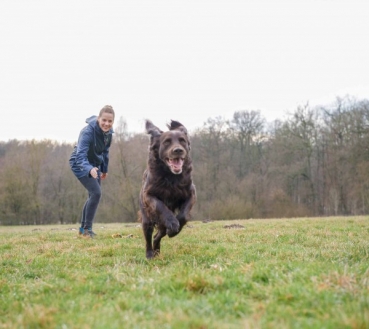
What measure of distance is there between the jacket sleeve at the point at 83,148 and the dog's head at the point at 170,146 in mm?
2487

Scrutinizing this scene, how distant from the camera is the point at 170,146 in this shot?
19.1 feet

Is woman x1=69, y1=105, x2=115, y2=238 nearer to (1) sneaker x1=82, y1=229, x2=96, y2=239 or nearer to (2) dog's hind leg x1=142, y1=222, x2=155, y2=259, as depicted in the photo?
(1) sneaker x1=82, y1=229, x2=96, y2=239

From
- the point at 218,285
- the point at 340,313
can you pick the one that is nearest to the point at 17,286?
the point at 218,285

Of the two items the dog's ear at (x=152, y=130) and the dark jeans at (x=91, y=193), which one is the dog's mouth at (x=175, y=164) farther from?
the dark jeans at (x=91, y=193)

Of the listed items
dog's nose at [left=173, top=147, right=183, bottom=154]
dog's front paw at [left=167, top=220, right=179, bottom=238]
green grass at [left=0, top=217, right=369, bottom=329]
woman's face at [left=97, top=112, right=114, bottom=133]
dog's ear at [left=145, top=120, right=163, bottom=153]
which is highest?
woman's face at [left=97, top=112, right=114, bottom=133]

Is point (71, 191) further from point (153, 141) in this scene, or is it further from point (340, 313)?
point (340, 313)

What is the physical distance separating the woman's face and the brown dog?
9.00 feet

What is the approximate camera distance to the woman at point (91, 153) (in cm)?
852

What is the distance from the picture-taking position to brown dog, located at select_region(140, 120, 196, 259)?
5.68m

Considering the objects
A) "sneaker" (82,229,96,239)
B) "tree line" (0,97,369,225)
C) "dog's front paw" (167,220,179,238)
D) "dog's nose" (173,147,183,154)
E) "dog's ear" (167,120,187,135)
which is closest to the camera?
"dog's front paw" (167,220,179,238)

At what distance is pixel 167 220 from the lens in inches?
213

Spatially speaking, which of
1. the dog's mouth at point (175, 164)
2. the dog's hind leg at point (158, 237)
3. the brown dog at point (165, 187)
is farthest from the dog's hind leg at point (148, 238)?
the dog's mouth at point (175, 164)

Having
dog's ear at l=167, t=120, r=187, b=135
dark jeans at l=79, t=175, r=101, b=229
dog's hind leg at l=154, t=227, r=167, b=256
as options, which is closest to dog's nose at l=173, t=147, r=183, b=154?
dog's ear at l=167, t=120, r=187, b=135

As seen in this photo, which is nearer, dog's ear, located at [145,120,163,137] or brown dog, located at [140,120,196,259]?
brown dog, located at [140,120,196,259]
